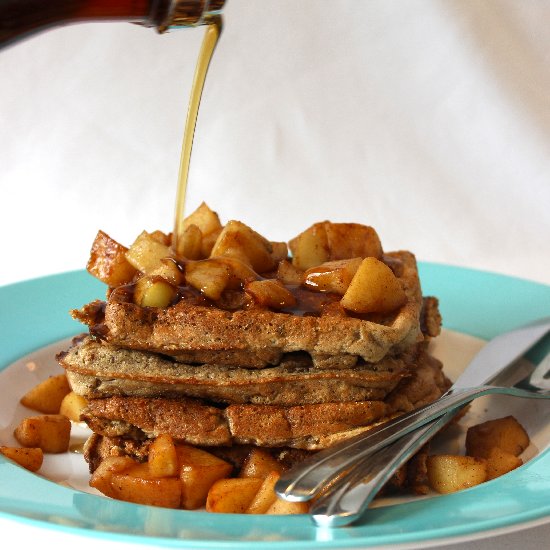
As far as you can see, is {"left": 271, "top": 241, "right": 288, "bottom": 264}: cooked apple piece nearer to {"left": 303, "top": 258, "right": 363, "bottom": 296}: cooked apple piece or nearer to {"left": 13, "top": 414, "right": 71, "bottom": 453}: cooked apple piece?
{"left": 303, "top": 258, "right": 363, "bottom": 296}: cooked apple piece

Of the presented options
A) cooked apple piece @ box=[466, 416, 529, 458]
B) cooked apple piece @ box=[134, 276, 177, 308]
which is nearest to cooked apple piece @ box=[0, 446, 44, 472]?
cooked apple piece @ box=[134, 276, 177, 308]

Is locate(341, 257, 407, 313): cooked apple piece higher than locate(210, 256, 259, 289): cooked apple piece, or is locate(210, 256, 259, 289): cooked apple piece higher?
locate(210, 256, 259, 289): cooked apple piece

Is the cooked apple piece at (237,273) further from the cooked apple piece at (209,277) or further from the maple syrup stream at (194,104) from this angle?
the maple syrup stream at (194,104)

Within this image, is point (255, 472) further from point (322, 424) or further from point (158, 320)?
point (158, 320)

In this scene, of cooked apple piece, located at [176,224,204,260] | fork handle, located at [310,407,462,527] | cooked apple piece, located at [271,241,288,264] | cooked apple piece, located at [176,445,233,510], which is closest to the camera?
fork handle, located at [310,407,462,527]

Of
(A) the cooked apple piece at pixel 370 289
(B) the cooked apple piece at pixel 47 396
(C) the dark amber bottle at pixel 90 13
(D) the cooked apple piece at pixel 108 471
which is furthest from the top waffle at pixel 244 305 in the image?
(C) the dark amber bottle at pixel 90 13
